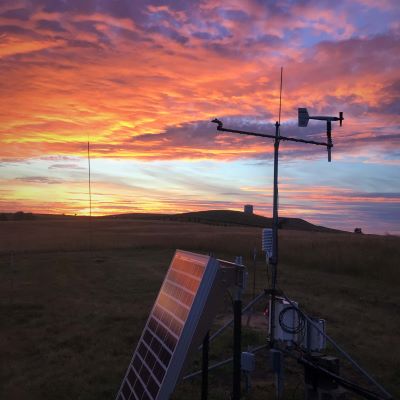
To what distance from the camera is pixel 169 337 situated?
4.66 metres

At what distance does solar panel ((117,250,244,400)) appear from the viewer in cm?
417

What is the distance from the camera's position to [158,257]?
1124 inches

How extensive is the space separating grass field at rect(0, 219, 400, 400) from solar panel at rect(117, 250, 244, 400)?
250 centimetres

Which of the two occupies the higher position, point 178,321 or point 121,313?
point 178,321

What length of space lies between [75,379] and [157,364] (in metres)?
3.98

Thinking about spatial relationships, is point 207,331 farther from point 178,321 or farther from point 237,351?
point 237,351

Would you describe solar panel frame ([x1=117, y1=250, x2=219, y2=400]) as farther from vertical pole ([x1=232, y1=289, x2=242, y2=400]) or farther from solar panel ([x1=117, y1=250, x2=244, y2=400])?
vertical pole ([x1=232, y1=289, x2=242, y2=400])

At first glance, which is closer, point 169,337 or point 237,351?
point 169,337

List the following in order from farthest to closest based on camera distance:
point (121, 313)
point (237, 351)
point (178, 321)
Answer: point (121, 313) < point (237, 351) < point (178, 321)

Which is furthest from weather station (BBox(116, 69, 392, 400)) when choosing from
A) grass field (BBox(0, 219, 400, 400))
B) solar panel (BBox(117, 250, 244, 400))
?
grass field (BBox(0, 219, 400, 400))

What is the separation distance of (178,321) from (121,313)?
880 cm

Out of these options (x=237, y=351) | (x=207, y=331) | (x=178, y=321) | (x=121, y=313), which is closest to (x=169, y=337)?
(x=178, y=321)

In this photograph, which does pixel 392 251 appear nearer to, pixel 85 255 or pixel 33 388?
pixel 85 255

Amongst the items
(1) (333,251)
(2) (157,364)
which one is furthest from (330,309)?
(1) (333,251)
